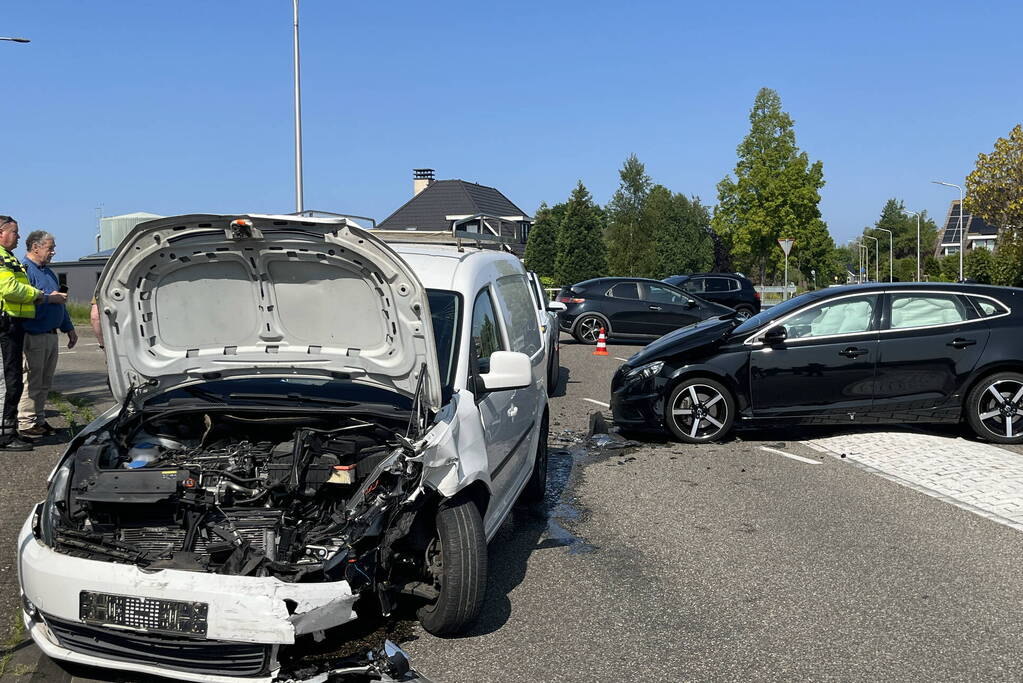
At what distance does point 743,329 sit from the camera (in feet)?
31.6

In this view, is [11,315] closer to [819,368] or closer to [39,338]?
[39,338]

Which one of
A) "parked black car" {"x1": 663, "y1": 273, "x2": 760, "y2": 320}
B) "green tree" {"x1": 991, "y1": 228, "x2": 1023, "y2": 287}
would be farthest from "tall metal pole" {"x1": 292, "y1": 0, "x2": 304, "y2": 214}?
"green tree" {"x1": 991, "y1": 228, "x2": 1023, "y2": 287}

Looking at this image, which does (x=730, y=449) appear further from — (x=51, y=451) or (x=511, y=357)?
(x=51, y=451)

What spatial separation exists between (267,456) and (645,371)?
5474 mm

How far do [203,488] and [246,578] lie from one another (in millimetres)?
709

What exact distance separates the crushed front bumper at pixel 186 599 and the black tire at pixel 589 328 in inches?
680

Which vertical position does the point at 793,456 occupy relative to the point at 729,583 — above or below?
above

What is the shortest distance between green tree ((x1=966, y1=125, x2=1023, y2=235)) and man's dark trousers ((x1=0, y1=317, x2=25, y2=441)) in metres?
42.5

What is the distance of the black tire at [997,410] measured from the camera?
9.23 m

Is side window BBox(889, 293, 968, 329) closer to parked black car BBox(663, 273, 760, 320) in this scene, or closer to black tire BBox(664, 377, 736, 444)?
black tire BBox(664, 377, 736, 444)

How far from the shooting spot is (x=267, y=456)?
15.8ft

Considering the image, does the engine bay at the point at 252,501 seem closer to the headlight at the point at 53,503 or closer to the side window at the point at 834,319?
the headlight at the point at 53,503

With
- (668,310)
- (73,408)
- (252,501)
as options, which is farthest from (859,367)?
(668,310)

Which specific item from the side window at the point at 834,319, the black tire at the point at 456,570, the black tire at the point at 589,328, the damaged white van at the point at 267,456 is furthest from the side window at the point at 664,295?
the black tire at the point at 456,570
